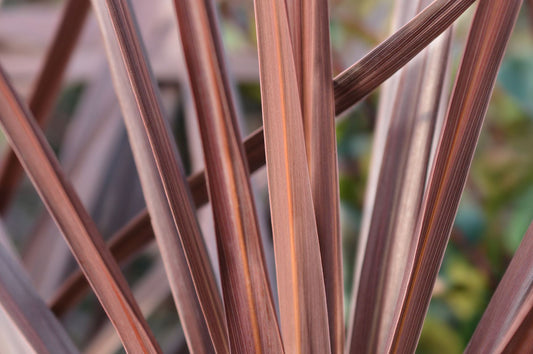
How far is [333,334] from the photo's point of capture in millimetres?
250

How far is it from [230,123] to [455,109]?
108 mm

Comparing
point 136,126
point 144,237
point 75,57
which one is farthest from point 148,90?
point 75,57

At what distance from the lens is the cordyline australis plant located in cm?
21

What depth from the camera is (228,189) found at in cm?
23

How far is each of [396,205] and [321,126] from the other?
0.08m

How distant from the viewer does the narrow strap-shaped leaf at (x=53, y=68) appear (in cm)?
45

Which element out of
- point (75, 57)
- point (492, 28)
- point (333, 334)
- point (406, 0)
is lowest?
point (333, 334)

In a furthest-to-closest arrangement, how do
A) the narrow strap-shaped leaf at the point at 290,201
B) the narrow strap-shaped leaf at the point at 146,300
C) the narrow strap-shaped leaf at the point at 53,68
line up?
the narrow strap-shaped leaf at the point at 146,300
the narrow strap-shaped leaf at the point at 53,68
the narrow strap-shaped leaf at the point at 290,201

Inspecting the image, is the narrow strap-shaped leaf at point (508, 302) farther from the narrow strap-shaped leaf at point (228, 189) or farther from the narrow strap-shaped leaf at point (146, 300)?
the narrow strap-shaped leaf at point (146, 300)

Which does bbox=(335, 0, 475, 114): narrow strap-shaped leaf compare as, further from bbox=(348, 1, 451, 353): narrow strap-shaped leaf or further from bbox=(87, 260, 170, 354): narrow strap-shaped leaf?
bbox=(87, 260, 170, 354): narrow strap-shaped leaf

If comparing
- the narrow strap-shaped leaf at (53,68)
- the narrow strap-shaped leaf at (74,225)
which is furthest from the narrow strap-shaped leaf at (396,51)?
the narrow strap-shaped leaf at (53,68)

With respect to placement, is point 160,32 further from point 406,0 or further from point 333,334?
point 333,334

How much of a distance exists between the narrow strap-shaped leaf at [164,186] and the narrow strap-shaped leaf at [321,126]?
6 cm

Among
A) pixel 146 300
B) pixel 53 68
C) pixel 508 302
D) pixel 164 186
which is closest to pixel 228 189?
pixel 164 186
